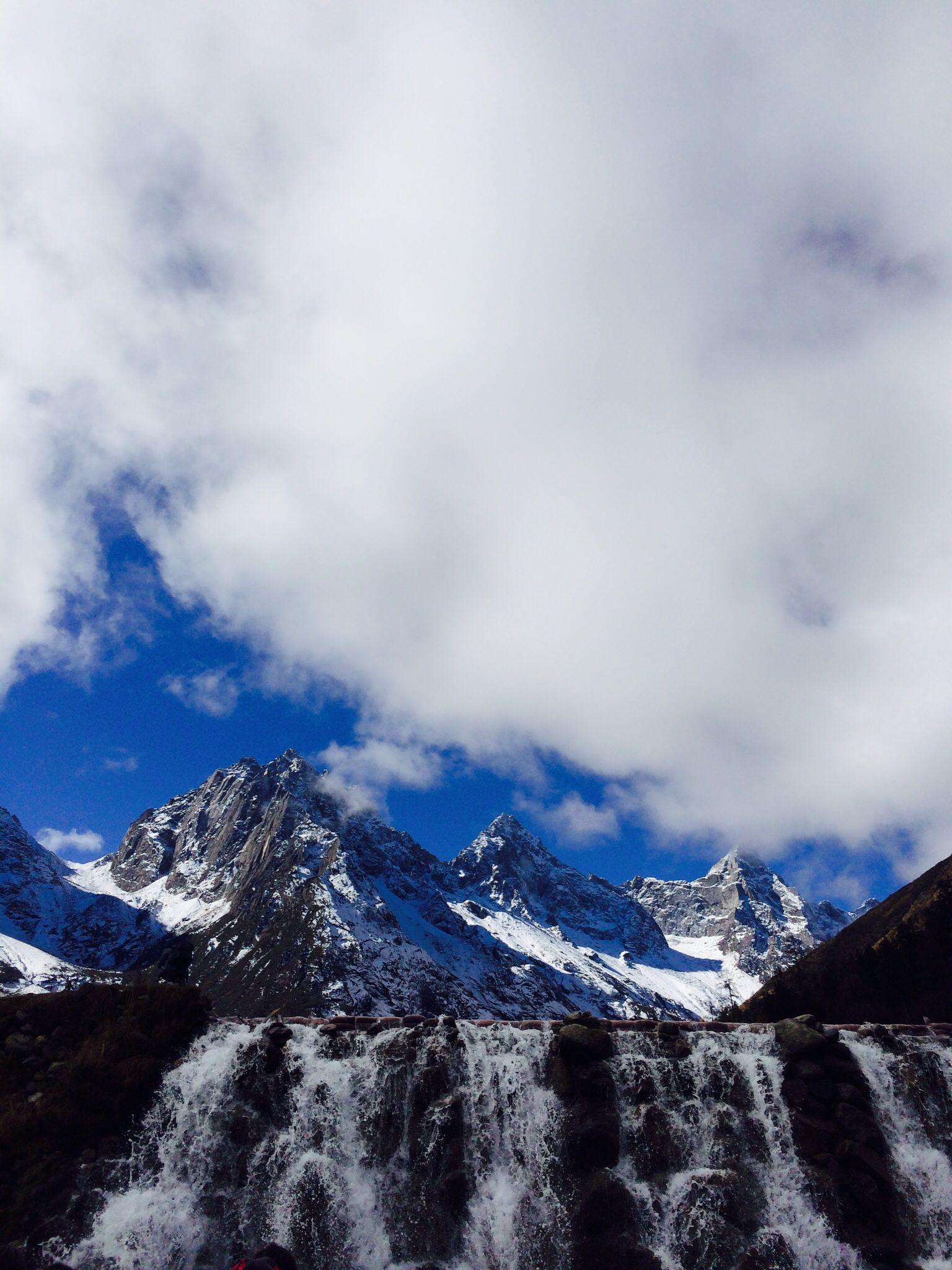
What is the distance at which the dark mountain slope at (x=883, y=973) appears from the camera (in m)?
48.3

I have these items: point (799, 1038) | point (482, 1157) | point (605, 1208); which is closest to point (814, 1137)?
point (799, 1038)

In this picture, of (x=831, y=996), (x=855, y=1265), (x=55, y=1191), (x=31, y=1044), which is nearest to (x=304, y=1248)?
(x=55, y=1191)

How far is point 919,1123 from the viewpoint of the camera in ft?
104

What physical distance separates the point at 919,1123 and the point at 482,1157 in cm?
1952

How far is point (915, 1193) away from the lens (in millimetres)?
29297

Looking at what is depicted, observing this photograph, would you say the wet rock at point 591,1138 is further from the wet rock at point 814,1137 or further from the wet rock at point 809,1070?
the wet rock at point 809,1070

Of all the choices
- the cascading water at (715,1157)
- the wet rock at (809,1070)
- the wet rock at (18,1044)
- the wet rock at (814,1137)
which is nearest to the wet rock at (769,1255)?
the cascading water at (715,1157)

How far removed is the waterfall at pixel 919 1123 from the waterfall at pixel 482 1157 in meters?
0.07

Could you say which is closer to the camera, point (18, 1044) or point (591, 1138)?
point (591, 1138)

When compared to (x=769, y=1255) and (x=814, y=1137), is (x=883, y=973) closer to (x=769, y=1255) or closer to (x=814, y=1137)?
(x=814, y=1137)

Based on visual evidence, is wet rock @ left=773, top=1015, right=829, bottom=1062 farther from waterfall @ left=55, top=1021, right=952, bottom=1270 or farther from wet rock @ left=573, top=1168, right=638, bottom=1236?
wet rock @ left=573, top=1168, right=638, bottom=1236

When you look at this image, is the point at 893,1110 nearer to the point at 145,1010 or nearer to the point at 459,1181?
the point at 459,1181

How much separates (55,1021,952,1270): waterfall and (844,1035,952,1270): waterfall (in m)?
0.07

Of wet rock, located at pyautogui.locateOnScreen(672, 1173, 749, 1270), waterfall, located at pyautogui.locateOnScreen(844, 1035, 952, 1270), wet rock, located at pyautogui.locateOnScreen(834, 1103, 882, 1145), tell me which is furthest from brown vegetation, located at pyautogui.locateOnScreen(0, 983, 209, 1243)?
waterfall, located at pyautogui.locateOnScreen(844, 1035, 952, 1270)
